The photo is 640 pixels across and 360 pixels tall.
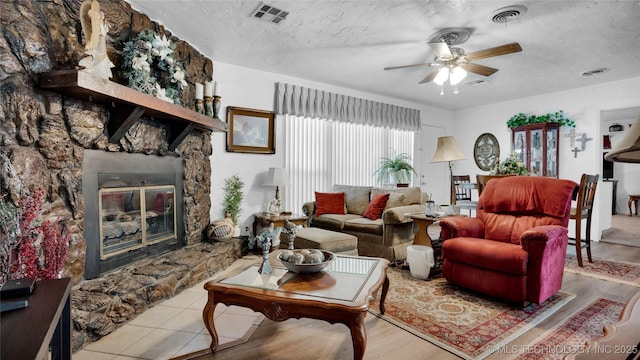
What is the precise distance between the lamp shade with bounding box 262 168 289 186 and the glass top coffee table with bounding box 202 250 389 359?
7.09ft

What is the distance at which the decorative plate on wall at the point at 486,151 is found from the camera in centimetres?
621

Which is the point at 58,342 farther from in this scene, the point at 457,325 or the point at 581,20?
the point at 581,20

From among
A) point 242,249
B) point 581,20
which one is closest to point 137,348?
point 242,249

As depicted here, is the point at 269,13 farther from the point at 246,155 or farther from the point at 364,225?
the point at 364,225

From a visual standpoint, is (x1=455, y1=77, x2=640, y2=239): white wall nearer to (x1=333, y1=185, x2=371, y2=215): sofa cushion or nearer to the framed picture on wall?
(x1=333, y1=185, x2=371, y2=215): sofa cushion

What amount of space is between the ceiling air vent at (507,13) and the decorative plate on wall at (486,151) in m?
3.79

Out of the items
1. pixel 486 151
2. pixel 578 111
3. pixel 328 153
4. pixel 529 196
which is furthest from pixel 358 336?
pixel 486 151

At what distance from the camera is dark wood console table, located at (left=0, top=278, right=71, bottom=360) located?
85cm

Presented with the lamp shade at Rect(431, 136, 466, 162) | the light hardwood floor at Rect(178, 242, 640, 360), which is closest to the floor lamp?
the lamp shade at Rect(431, 136, 466, 162)

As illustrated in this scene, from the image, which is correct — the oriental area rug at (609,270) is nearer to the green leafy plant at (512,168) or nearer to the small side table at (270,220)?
the green leafy plant at (512,168)

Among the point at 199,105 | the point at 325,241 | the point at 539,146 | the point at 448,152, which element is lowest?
the point at 325,241

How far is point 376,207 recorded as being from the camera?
4148 millimetres

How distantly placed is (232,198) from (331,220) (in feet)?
4.27

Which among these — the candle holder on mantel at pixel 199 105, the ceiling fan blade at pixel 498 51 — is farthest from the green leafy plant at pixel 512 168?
the candle holder on mantel at pixel 199 105
